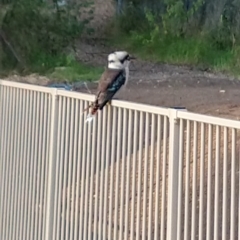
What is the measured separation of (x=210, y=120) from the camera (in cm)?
443

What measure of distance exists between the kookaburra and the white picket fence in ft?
0.29

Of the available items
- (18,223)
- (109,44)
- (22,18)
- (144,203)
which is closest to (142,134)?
(144,203)

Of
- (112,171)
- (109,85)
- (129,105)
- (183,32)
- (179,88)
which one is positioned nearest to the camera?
(129,105)

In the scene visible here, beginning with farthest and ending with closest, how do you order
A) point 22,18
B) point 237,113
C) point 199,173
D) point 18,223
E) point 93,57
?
point 93,57, point 22,18, point 237,113, point 18,223, point 199,173

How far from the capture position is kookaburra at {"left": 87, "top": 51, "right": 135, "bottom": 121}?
5.54 m

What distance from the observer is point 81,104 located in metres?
5.90

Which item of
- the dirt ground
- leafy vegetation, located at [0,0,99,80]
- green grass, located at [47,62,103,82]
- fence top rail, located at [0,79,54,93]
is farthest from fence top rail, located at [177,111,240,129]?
green grass, located at [47,62,103,82]

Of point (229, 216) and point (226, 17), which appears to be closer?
point (229, 216)

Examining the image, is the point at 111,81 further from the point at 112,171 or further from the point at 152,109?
the point at 152,109

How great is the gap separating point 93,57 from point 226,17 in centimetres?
404

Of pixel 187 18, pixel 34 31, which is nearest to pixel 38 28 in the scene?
pixel 34 31

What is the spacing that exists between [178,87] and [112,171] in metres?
11.6

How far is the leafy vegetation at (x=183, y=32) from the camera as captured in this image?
75.7ft

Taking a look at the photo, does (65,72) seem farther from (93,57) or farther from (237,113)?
(237,113)
